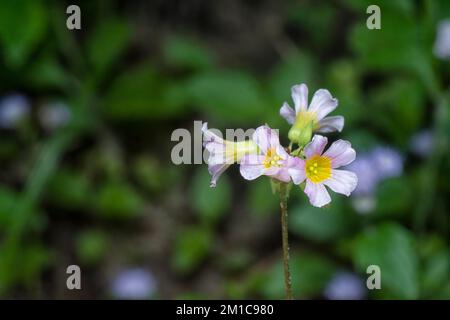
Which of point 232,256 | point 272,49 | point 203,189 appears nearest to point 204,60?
point 272,49

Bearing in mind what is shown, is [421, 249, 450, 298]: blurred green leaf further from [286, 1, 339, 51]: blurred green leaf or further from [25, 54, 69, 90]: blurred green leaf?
[25, 54, 69, 90]: blurred green leaf

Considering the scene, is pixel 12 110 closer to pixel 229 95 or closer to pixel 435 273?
pixel 229 95

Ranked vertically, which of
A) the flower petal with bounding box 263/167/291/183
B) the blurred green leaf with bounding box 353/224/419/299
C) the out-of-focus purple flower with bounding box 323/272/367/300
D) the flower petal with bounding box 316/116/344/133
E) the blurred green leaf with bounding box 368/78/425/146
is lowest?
the out-of-focus purple flower with bounding box 323/272/367/300

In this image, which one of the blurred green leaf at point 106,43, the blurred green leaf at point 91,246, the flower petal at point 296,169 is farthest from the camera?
the blurred green leaf at point 106,43

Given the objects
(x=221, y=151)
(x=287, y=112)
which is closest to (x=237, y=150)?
(x=221, y=151)

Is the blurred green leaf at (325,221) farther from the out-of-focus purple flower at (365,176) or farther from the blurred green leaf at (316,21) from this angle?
the blurred green leaf at (316,21)

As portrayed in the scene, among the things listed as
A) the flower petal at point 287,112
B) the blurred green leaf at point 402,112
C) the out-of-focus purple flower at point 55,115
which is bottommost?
the flower petal at point 287,112

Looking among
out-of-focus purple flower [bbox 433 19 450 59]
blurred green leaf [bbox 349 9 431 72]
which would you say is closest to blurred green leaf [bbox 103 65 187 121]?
blurred green leaf [bbox 349 9 431 72]

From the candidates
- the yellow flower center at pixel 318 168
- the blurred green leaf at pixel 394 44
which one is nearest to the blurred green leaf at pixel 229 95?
the blurred green leaf at pixel 394 44
